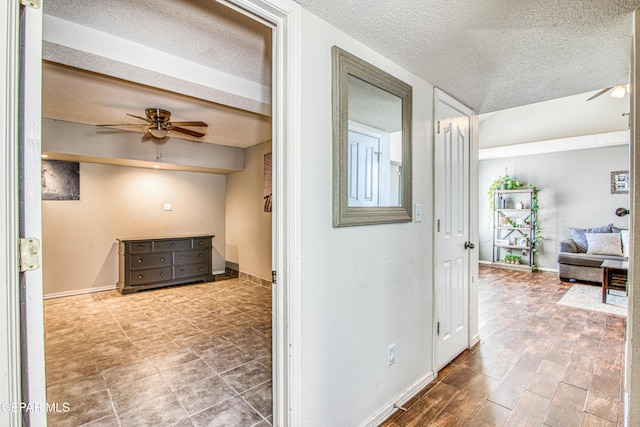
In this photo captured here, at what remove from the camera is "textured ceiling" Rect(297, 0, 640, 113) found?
133 cm

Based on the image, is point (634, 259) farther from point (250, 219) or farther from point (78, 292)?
point (78, 292)

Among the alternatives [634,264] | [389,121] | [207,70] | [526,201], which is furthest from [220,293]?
[526,201]

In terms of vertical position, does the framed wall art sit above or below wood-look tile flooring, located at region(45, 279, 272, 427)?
above

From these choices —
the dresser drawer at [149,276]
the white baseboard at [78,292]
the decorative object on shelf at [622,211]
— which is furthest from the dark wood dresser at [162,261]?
the decorative object on shelf at [622,211]

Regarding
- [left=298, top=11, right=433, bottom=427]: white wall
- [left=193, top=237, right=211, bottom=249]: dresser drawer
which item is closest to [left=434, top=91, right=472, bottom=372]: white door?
[left=298, top=11, right=433, bottom=427]: white wall

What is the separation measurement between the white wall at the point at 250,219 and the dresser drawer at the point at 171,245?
864mm

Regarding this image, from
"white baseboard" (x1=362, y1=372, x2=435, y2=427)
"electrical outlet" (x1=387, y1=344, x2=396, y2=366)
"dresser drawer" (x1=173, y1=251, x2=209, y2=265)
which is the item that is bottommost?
"white baseboard" (x1=362, y1=372, x2=435, y2=427)

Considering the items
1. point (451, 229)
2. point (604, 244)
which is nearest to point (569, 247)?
point (604, 244)

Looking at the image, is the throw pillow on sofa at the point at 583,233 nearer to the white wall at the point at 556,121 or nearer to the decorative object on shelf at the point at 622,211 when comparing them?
the decorative object on shelf at the point at 622,211

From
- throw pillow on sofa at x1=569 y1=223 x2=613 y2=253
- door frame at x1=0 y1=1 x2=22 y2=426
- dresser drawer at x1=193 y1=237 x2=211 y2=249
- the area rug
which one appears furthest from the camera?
throw pillow on sofa at x1=569 y1=223 x2=613 y2=253

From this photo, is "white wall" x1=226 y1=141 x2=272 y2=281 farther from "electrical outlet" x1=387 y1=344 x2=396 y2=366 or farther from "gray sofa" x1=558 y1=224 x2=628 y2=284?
"gray sofa" x1=558 y1=224 x2=628 y2=284

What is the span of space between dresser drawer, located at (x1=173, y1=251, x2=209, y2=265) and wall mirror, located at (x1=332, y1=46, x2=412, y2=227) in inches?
164

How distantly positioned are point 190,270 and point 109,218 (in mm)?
1451

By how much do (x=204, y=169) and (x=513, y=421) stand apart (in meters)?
5.02
